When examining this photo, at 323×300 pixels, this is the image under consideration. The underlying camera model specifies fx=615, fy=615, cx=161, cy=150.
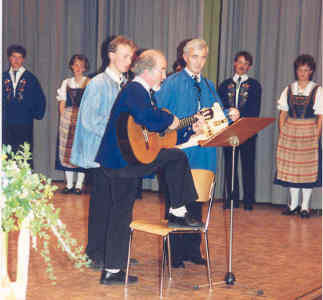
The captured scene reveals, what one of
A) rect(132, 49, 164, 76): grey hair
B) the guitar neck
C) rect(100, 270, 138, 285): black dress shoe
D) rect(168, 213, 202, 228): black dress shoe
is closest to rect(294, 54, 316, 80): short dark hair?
the guitar neck

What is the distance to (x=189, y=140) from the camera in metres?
4.01

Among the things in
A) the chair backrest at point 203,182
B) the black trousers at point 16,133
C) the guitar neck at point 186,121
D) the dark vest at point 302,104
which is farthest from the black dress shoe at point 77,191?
the guitar neck at point 186,121

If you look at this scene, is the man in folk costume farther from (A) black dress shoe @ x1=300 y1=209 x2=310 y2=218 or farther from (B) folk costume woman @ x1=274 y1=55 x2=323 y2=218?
(A) black dress shoe @ x1=300 y1=209 x2=310 y2=218

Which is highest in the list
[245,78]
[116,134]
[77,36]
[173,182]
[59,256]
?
[77,36]

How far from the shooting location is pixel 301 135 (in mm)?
6324

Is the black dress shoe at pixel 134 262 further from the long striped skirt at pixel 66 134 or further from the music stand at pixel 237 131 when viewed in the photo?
the long striped skirt at pixel 66 134

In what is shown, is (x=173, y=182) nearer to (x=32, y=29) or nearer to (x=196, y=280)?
(x=196, y=280)

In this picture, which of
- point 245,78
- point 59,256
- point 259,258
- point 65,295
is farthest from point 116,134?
point 245,78

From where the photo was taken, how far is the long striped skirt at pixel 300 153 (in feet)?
20.7

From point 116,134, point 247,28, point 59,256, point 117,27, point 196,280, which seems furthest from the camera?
point 117,27

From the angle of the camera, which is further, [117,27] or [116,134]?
[117,27]

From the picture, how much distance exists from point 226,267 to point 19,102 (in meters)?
3.69

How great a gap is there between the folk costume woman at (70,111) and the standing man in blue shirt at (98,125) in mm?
2849

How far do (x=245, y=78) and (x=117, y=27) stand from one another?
2137 millimetres
